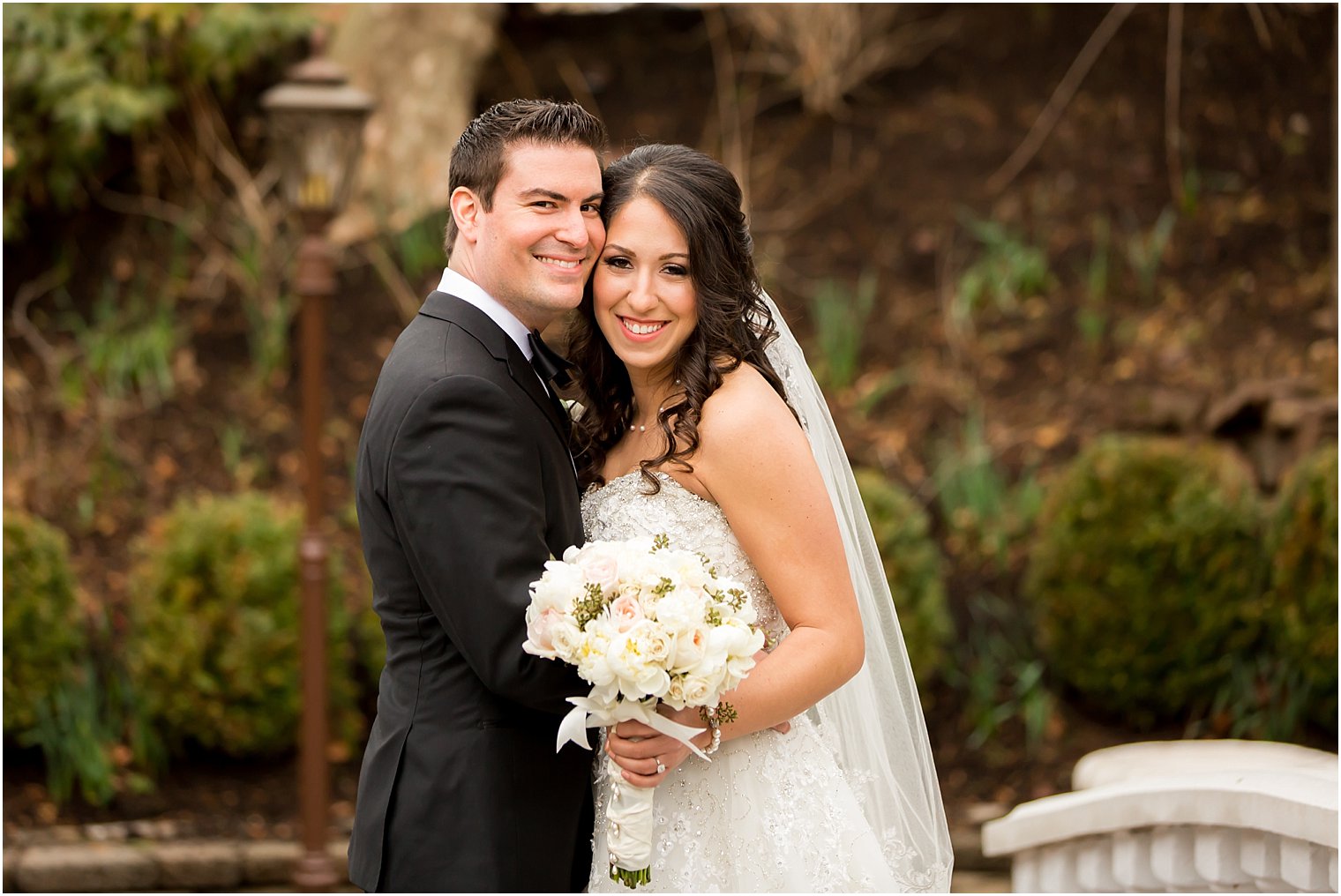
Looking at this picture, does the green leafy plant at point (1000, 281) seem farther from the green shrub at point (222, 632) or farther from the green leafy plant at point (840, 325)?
the green shrub at point (222, 632)

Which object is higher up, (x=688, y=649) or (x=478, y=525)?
(x=478, y=525)

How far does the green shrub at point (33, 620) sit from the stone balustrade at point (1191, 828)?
14.4 feet

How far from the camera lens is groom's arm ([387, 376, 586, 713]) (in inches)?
97.6

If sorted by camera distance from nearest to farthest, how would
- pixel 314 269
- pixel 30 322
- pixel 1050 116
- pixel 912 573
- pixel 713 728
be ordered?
pixel 713 728 < pixel 314 269 < pixel 912 573 < pixel 30 322 < pixel 1050 116

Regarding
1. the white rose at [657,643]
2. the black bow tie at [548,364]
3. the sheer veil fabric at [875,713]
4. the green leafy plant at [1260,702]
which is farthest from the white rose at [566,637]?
the green leafy plant at [1260,702]

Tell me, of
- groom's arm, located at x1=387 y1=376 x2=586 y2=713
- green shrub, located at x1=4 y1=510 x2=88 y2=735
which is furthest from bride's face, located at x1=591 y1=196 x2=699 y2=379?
green shrub, located at x1=4 y1=510 x2=88 y2=735

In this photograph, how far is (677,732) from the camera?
255 centimetres

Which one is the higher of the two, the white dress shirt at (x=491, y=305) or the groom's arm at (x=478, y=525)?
the white dress shirt at (x=491, y=305)

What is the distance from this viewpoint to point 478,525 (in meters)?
2.48

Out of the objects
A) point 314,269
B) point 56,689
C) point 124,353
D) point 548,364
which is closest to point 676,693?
point 548,364

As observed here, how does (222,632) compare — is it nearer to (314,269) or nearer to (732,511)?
(314,269)

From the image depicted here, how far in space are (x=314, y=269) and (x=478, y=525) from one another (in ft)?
13.0

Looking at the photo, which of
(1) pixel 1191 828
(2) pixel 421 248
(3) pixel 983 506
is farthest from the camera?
(2) pixel 421 248

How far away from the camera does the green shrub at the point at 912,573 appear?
6770 mm
